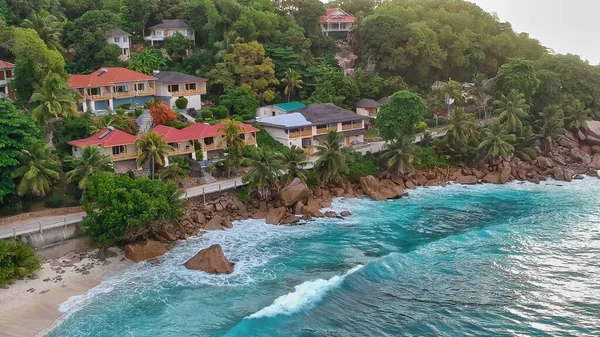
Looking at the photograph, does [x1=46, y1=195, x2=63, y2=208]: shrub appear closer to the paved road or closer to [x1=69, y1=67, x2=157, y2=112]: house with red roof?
the paved road

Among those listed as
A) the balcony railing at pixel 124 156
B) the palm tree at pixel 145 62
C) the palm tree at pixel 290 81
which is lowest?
the balcony railing at pixel 124 156

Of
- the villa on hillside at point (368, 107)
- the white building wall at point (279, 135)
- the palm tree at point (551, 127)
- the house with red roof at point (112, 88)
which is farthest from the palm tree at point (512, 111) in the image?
the house with red roof at point (112, 88)

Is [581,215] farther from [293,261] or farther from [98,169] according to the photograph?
[98,169]

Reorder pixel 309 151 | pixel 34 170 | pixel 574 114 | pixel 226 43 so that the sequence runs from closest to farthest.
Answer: pixel 34 170
pixel 309 151
pixel 574 114
pixel 226 43

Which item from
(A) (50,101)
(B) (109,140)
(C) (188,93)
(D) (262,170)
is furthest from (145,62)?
(D) (262,170)

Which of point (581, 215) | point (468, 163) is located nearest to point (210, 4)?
point (468, 163)

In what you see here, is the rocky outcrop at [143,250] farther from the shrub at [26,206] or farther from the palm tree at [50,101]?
the palm tree at [50,101]

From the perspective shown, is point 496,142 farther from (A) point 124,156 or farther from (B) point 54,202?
(B) point 54,202
